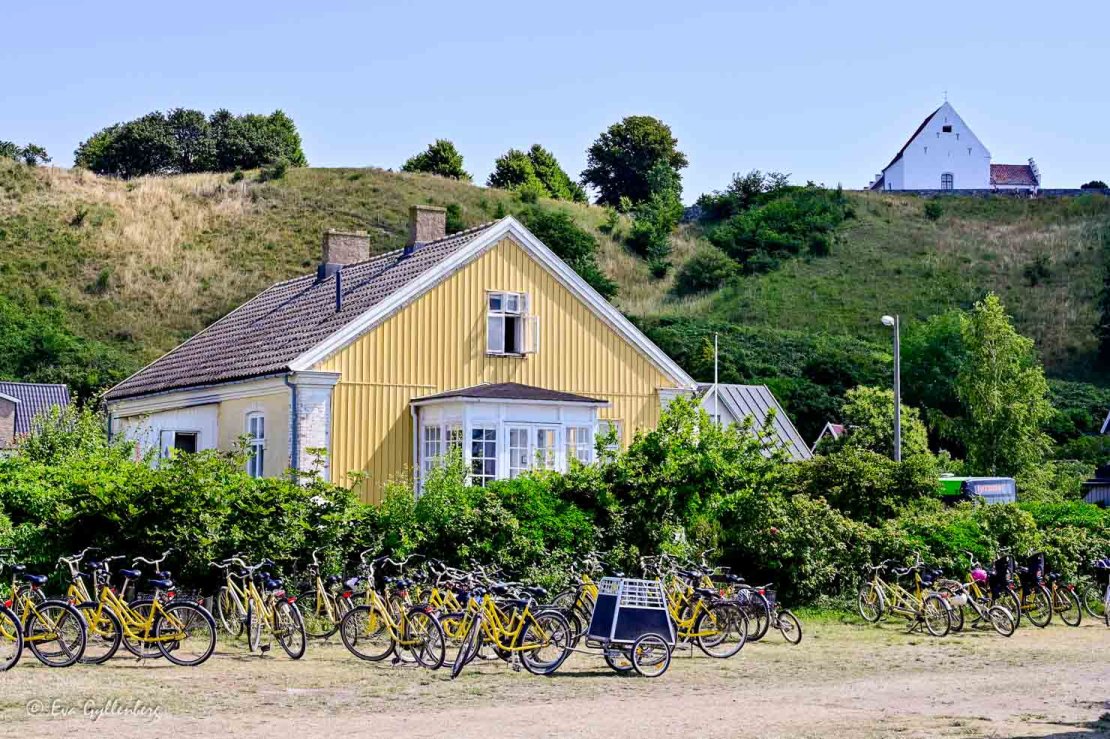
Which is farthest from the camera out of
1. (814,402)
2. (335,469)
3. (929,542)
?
(814,402)

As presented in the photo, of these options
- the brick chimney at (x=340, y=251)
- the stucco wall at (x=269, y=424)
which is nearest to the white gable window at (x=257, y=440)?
the stucco wall at (x=269, y=424)

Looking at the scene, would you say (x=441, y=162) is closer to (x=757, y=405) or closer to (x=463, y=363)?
(x=757, y=405)

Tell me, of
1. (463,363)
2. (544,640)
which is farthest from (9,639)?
(463,363)

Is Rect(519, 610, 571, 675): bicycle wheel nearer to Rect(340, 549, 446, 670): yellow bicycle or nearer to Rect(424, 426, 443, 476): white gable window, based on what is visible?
Rect(340, 549, 446, 670): yellow bicycle

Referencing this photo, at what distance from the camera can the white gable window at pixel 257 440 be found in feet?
81.9

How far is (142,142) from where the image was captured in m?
98.4

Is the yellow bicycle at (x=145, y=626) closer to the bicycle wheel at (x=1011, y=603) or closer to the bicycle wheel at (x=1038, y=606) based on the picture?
the bicycle wheel at (x=1011, y=603)

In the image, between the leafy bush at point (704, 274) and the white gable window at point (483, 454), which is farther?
the leafy bush at point (704, 274)

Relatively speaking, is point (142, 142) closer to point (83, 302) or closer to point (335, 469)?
point (83, 302)

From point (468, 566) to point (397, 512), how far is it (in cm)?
120

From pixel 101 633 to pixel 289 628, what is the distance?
2077mm

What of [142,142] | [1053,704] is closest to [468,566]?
[1053,704]

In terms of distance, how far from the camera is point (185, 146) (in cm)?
10000

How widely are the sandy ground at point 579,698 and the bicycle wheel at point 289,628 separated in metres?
0.17
